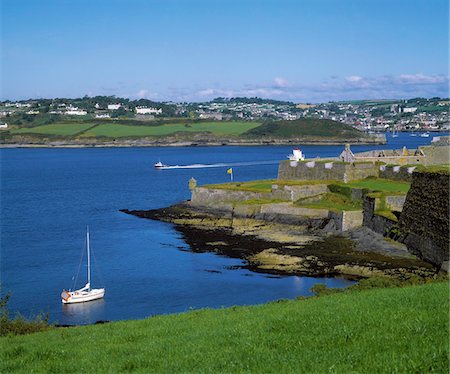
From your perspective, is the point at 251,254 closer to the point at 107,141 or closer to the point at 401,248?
the point at 401,248

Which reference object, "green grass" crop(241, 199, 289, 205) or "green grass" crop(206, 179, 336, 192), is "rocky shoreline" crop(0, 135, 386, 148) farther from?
"green grass" crop(241, 199, 289, 205)

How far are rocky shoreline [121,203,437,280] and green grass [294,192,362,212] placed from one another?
2.53 metres

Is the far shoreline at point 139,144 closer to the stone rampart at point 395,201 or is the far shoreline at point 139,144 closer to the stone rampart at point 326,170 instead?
the stone rampart at point 326,170

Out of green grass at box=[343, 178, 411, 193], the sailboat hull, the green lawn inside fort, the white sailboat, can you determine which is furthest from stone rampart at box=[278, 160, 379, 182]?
the sailboat hull

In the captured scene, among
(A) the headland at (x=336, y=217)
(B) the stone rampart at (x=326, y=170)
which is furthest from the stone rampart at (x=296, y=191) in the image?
(B) the stone rampart at (x=326, y=170)

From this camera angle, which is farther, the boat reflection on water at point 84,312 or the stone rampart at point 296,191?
the stone rampart at point 296,191

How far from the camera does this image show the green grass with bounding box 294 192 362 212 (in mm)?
43062

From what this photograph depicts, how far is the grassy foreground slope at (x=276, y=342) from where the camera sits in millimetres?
9750

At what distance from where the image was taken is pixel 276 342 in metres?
11.2

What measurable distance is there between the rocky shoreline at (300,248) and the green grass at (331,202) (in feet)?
8.31

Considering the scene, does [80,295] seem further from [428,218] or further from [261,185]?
[261,185]

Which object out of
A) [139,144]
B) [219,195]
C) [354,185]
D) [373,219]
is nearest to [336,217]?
[373,219]

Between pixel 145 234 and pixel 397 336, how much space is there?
3599 cm

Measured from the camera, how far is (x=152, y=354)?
11.3m
